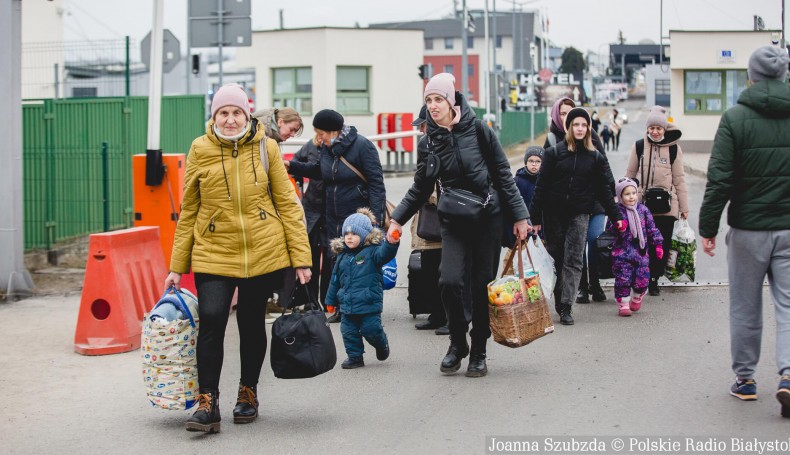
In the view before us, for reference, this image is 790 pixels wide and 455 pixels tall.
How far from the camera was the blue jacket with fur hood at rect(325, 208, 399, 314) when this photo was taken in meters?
7.87

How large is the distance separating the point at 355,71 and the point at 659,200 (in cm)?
3404

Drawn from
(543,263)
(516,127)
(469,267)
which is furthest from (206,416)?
(516,127)

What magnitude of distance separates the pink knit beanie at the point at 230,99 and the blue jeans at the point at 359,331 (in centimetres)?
217

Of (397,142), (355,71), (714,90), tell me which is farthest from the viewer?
(714,90)

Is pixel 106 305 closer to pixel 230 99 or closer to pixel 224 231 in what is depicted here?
pixel 224 231

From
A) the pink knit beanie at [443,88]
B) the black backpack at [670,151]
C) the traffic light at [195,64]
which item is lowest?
the black backpack at [670,151]

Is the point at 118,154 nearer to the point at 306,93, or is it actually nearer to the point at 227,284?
the point at 227,284

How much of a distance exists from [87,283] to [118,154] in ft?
21.5

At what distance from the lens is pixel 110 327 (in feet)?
28.7

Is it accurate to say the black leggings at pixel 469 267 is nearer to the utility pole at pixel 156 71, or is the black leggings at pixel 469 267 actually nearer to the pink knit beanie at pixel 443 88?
the pink knit beanie at pixel 443 88

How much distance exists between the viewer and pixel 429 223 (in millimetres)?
8984

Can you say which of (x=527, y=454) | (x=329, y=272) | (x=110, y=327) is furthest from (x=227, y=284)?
(x=329, y=272)

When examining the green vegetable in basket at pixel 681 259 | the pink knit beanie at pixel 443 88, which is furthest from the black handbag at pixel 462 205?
the green vegetable in basket at pixel 681 259

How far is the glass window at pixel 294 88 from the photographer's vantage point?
44.3 meters
